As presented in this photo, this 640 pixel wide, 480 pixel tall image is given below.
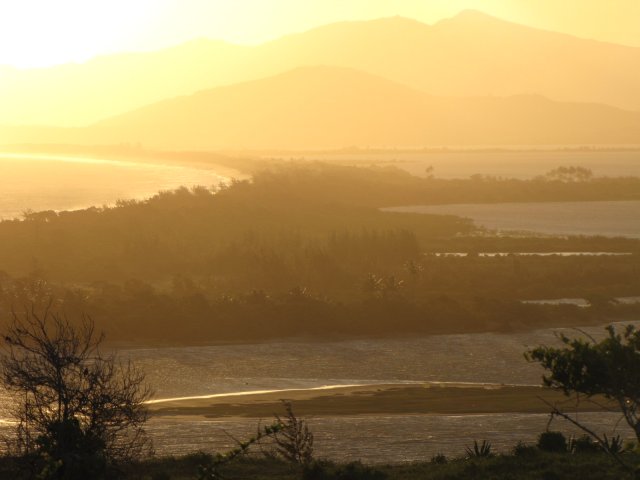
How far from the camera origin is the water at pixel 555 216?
4208 inches

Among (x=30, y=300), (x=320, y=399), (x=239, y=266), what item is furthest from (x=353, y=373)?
(x=239, y=266)

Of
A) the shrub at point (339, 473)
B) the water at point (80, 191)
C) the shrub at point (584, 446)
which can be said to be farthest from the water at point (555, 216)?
the shrub at point (339, 473)

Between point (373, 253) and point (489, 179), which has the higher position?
point (489, 179)

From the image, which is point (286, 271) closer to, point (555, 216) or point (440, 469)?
point (440, 469)

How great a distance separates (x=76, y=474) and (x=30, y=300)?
38670mm

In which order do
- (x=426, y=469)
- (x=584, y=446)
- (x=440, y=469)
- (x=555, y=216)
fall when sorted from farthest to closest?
(x=555, y=216)
(x=584, y=446)
(x=426, y=469)
(x=440, y=469)

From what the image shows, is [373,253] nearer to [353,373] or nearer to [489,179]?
[353,373]

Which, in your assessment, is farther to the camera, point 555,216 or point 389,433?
point 555,216

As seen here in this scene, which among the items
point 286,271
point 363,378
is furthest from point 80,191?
point 363,378

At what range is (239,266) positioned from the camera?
3221 inches

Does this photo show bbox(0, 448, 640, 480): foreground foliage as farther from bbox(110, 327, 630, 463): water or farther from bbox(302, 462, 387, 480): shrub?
bbox(110, 327, 630, 463): water

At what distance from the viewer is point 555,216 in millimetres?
124250

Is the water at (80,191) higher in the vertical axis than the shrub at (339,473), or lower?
higher

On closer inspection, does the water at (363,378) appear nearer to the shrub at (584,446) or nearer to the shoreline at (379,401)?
the shoreline at (379,401)
